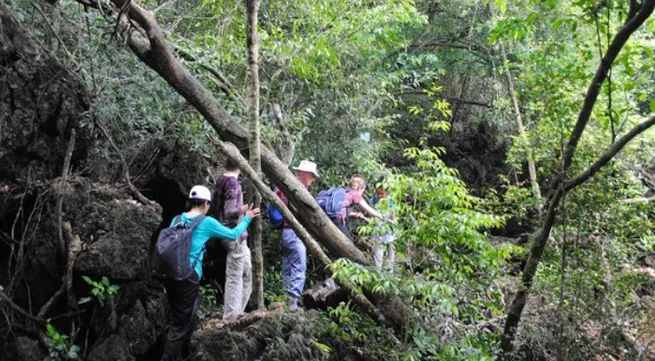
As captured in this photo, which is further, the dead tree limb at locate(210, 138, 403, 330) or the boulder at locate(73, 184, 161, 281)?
the boulder at locate(73, 184, 161, 281)

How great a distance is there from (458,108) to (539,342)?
378 inches

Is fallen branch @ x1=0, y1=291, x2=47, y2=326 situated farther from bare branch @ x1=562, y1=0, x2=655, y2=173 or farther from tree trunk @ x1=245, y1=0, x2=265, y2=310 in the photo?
bare branch @ x1=562, y1=0, x2=655, y2=173

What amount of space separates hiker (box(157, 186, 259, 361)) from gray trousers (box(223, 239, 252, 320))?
64 centimetres

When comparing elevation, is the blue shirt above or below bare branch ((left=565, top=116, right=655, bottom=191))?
below

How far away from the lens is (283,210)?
6055mm

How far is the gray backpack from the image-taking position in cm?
566

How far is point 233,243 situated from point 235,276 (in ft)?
1.33

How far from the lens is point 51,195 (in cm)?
651

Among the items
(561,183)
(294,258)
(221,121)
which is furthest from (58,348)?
(561,183)

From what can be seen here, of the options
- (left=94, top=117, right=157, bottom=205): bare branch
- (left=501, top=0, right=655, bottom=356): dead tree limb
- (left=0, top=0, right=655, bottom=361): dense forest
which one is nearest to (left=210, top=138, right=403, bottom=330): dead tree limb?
(left=0, top=0, right=655, bottom=361): dense forest

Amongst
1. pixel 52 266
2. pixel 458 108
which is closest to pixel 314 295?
pixel 52 266

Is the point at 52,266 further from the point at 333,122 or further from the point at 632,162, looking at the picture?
the point at 632,162

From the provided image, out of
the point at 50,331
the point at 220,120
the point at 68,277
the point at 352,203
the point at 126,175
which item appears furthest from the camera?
the point at 352,203

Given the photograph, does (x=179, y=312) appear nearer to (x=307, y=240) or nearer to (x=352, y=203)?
(x=307, y=240)
